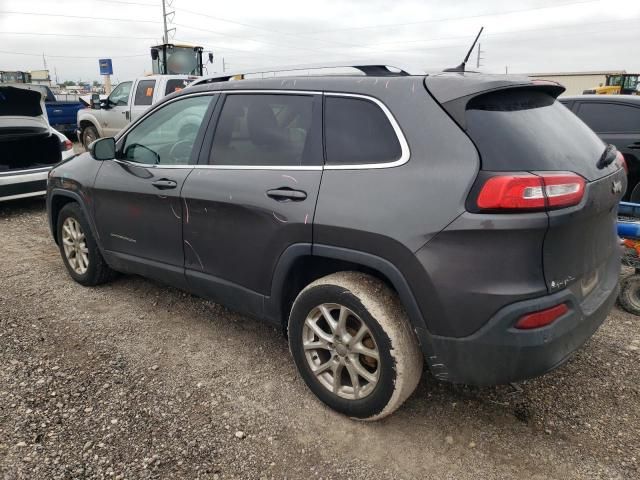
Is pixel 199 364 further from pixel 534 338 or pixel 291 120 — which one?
pixel 534 338

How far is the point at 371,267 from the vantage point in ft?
8.00

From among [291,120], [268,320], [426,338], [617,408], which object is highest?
[291,120]

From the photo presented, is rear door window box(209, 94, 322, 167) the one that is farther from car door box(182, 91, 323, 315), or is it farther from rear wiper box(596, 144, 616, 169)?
rear wiper box(596, 144, 616, 169)

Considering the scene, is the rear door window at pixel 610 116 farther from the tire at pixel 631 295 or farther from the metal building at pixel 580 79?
the metal building at pixel 580 79

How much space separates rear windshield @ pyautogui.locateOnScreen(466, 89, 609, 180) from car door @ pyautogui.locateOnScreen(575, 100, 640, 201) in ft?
13.2

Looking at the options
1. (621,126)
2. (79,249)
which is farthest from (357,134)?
(621,126)

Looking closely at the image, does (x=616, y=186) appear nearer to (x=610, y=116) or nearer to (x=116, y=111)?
(x=610, y=116)

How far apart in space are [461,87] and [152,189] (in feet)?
7.04

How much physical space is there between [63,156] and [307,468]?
7178 millimetres

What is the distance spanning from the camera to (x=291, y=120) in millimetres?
2895

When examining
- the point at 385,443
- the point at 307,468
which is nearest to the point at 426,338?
the point at 385,443

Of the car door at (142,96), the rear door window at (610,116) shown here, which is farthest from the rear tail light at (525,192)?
the car door at (142,96)

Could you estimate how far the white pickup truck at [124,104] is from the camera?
11094 millimetres

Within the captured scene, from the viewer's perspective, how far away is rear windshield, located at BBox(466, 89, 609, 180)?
2180 millimetres
